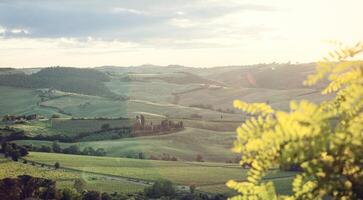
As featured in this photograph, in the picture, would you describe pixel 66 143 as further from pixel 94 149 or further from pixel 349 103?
pixel 349 103

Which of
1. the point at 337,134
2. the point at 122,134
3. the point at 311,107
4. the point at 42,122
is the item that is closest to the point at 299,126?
the point at 311,107

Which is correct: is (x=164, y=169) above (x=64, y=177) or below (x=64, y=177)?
below

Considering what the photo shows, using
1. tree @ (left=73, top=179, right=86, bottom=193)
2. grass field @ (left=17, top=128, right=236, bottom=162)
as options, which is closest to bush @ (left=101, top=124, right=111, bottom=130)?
grass field @ (left=17, top=128, right=236, bottom=162)

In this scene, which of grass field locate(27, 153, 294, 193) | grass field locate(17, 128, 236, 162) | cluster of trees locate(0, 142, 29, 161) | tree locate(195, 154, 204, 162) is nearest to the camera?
grass field locate(27, 153, 294, 193)

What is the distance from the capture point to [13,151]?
140 meters

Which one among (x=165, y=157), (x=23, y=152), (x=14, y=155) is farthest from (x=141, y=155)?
(x=14, y=155)

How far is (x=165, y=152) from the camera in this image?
163750mm

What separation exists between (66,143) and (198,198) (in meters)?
75.5

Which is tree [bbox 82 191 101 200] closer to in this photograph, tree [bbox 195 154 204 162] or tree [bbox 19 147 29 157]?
tree [bbox 19 147 29 157]

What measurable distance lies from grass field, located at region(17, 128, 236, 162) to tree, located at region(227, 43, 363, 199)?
15086 centimetres

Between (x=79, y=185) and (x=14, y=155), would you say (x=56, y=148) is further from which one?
(x=79, y=185)

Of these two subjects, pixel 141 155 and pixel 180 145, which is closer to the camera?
pixel 141 155

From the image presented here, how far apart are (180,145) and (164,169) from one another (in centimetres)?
3900

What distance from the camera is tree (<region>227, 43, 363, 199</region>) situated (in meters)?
7.13
